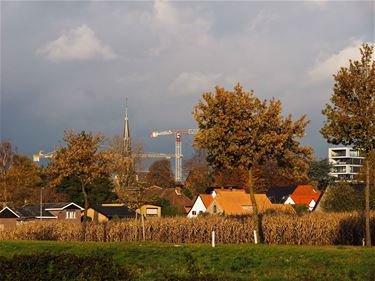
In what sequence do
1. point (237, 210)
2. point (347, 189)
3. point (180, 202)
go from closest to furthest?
point (347, 189)
point (237, 210)
point (180, 202)

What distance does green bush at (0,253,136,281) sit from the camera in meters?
11.4

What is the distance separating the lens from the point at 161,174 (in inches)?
5089

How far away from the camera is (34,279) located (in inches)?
465

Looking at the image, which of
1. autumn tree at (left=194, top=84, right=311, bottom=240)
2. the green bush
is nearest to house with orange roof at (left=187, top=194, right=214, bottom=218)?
autumn tree at (left=194, top=84, right=311, bottom=240)

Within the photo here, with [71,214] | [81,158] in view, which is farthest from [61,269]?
[71,214]

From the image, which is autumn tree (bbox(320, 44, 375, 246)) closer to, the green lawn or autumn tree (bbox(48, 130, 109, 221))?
the green lawn

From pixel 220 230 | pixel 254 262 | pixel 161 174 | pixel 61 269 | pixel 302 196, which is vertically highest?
pixel 161 174

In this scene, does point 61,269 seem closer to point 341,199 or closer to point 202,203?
point 341,199

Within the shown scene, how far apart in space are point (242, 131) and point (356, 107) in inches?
233

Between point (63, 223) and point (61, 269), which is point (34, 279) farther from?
point (63, 223)

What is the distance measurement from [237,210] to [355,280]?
54.5m

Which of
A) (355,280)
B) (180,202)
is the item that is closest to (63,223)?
(355,280)

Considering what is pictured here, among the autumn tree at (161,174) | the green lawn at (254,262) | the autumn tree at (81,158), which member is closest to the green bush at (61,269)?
the green lawn at (254,262)

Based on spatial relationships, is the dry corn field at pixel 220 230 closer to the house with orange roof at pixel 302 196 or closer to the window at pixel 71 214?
the window at pixel 71 214
